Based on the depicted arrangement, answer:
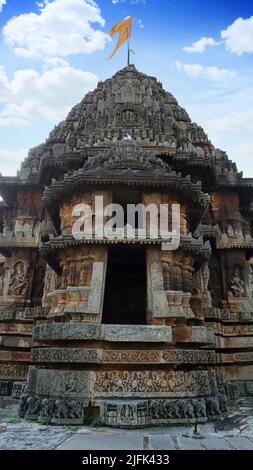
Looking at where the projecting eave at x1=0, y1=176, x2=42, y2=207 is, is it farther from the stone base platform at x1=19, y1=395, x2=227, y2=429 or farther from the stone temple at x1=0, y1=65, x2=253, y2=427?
the stone base platform at x1=19, y1=395, x2=227, y2=429

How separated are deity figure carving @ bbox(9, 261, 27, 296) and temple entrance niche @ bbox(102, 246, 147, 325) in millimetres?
4667

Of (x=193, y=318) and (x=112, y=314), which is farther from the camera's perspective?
(x=112, y=314)

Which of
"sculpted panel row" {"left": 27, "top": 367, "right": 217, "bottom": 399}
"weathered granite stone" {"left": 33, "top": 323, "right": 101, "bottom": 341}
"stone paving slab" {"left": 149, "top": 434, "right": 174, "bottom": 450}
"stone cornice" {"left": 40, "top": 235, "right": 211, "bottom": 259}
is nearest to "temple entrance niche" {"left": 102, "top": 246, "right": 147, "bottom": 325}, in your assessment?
"stone cornice" {"left": 40, "top": 235, "right": 211, "bottom": 259}

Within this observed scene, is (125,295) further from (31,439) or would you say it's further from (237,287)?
(31,439)

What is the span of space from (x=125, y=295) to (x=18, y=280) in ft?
18.9

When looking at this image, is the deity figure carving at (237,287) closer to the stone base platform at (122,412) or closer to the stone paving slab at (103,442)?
the stone base platform at (122,412)

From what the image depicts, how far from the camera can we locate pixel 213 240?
57.6 feet

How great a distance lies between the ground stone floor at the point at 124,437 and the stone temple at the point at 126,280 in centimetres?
47

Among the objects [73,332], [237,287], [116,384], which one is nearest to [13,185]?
[73,332]

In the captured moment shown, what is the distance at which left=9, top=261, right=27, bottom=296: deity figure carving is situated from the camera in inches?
658

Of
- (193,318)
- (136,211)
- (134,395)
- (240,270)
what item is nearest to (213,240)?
(240,270)

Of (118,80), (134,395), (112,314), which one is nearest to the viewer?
(134,395)

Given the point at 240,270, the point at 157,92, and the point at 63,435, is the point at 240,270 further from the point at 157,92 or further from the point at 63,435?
the point at 157,92

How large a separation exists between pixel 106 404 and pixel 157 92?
69.6 ft
